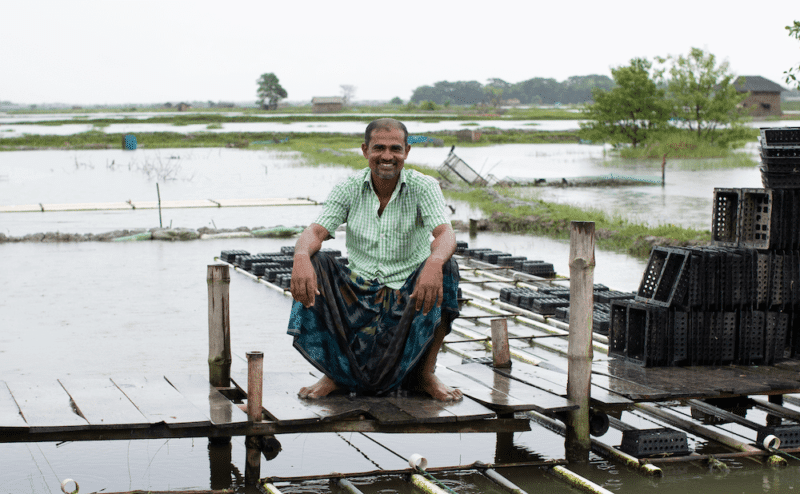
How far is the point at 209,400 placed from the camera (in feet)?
17.2

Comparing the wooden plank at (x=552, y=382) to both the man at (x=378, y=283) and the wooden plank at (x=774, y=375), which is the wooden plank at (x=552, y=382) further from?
the wooden plank at (x=774, y=375)

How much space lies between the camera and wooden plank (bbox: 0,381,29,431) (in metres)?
4.54

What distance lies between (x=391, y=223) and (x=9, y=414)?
2.18 meters

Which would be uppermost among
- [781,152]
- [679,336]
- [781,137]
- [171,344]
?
[781,137]

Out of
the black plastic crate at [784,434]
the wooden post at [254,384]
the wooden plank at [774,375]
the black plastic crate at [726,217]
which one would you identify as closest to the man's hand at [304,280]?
the wooden post at [254,384]

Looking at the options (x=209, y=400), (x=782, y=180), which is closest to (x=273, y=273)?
(x=209, y=400)

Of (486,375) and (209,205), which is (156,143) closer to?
(209,205)

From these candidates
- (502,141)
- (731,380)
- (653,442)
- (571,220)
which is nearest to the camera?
(653,442)

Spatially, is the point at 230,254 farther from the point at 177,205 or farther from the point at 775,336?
the point at 775,336

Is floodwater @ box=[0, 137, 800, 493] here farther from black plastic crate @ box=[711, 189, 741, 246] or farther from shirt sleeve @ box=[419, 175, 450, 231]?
shirt sleeve @ box=[419, 175, 450, 231]

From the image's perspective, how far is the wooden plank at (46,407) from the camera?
15.1 feet

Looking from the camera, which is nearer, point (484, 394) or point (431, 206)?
point (431, 206)

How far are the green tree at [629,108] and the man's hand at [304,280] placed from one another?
37.9 meters

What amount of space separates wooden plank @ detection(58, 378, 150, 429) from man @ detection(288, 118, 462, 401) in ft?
3.01
